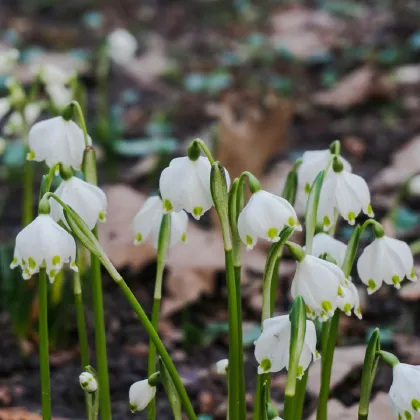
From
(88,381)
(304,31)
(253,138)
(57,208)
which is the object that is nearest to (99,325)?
(88,381)

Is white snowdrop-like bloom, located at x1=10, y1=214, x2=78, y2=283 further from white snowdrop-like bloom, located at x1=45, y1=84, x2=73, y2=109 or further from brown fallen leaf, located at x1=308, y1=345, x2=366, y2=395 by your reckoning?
white snowdrop-like bloom, located at x1=45, y1=84, x2=73, y2=109

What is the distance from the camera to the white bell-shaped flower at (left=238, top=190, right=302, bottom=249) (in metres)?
1.21

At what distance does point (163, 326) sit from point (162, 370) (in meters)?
1.13

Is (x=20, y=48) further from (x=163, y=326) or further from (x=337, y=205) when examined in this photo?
(x=337, y=205)

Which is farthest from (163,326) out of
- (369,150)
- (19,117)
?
(369,150)

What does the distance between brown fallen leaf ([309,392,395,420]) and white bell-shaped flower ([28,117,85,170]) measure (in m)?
0.79

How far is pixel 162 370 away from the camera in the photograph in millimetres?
1319

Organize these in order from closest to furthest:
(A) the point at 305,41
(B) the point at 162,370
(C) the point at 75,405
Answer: (B) the point at 162,370
(C) the point at 75,405
(A) the point at 305,41

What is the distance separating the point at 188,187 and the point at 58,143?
0.26 metres

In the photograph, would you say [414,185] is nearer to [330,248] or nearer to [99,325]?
[330,248]

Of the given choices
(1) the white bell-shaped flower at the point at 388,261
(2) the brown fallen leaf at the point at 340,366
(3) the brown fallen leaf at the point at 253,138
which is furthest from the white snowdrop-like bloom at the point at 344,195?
(3) the brown fallen leaf at the point at 253,138

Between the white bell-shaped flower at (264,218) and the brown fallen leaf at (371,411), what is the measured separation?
0.74 metres

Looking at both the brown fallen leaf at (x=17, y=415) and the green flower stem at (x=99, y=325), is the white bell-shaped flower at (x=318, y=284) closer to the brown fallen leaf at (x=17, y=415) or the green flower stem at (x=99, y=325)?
the green flower stem at (x=99, y=325)

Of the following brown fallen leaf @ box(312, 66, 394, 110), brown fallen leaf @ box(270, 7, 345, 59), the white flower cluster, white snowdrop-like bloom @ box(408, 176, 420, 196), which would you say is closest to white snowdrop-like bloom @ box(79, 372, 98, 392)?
the white flower cluster
